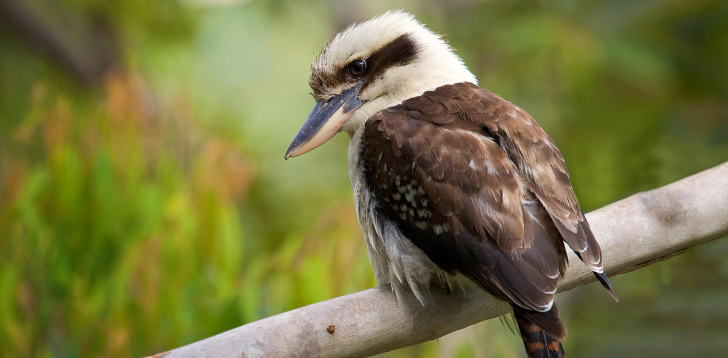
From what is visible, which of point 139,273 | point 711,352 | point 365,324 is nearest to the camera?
point 365,324

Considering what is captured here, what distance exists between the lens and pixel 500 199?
1.33 meters

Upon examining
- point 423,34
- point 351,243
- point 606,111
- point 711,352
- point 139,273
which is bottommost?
point 711,352

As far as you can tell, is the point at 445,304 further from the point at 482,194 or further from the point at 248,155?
the point at 248,155

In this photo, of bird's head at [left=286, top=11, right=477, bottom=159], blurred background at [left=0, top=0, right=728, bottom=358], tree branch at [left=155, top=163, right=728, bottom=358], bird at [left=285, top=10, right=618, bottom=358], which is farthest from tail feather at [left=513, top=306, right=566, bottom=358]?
blurred background at [left=0, top=0, right=728, bottom=358]

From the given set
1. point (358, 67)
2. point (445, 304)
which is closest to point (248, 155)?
point (358, 67)

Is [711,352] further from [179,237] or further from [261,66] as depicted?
[261,66]

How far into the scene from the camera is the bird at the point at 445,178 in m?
1.30

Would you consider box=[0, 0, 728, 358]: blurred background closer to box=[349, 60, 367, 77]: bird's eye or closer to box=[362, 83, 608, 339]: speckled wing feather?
box=[349, 60, 367, 77]: bird's eye

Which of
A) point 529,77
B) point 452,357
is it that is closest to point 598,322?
point 529,77

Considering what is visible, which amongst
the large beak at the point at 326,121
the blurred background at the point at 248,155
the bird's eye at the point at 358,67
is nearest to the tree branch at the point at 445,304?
the large beak at the point at 326,121

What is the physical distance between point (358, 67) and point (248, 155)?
2113 mm

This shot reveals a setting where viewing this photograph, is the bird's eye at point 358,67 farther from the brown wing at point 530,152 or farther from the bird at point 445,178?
the brown wing at point 530,152

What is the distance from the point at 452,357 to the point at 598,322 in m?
1.96

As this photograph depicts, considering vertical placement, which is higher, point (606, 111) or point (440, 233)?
point (440, 233)
